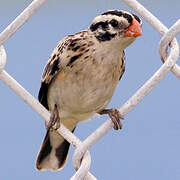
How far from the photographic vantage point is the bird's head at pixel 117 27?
0.90 m

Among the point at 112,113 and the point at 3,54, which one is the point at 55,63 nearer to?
the point at 112,113

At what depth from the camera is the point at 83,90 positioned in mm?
1084

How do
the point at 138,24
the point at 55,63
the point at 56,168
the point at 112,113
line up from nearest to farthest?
the point at 138,24 < the point at 112,113 < the point at 55,63 < the point at 56,168

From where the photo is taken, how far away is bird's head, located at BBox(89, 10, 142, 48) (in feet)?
2.95

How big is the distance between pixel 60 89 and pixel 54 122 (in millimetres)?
107

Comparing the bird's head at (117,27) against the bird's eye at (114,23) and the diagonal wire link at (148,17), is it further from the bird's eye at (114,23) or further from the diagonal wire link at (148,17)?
the diagonal wire link at (148,17)

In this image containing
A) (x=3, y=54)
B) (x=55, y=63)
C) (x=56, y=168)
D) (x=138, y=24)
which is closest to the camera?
→ (x=3, y=54)

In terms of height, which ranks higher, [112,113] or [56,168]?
[112,113]

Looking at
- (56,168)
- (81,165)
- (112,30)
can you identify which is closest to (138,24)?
(112,30)

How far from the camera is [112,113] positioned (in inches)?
38.9

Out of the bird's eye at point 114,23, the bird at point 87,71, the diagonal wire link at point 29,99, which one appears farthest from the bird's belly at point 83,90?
the diagonal wire link at point 29,99

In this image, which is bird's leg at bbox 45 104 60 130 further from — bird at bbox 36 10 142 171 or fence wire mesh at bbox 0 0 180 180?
fence wire mesh at bbox 0 0 180 180

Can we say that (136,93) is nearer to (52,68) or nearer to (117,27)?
(117,27)

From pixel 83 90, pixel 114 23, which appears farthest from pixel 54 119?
pixel 114 23
